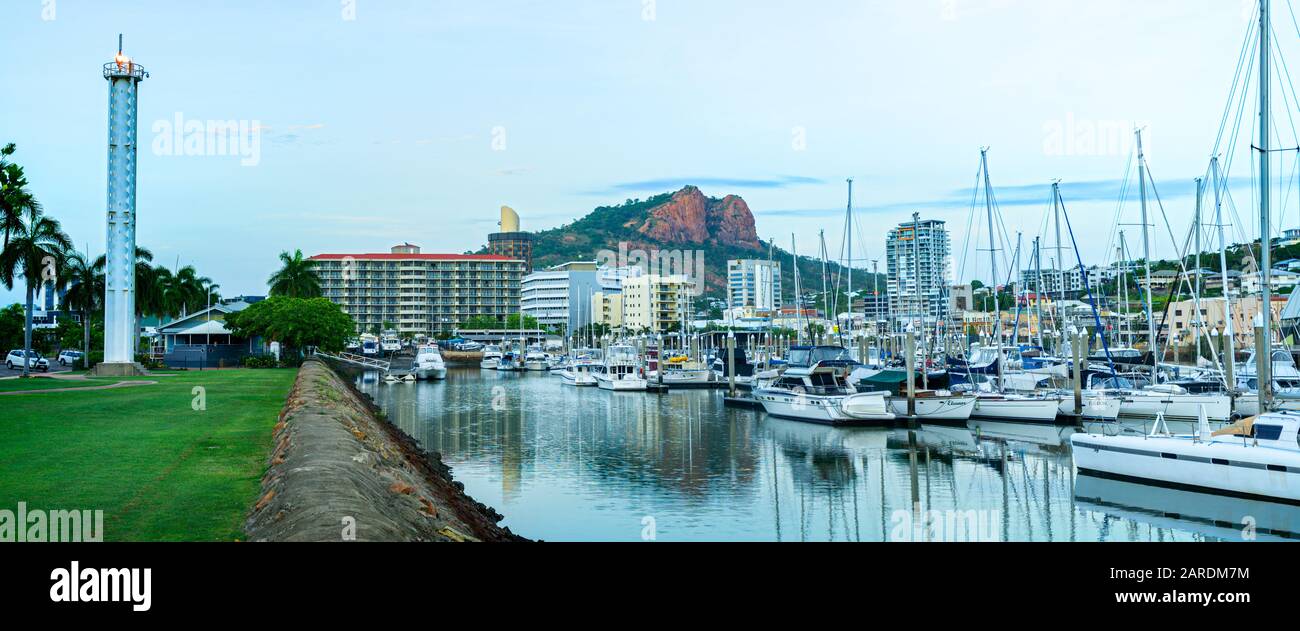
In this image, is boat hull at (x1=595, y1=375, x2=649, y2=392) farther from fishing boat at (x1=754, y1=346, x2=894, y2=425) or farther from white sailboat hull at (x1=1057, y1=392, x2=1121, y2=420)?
white sailboat hull at (x1=1057, y1=392, x2=1121, y2=420)

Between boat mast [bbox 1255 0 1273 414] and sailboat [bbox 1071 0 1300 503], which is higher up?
boat mast [bbox 1255 0 1273 414]

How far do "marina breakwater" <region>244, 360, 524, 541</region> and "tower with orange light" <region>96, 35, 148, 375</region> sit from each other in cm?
3350

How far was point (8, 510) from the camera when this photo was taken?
15031 millimetres

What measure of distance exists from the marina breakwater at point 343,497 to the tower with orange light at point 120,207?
110 ft

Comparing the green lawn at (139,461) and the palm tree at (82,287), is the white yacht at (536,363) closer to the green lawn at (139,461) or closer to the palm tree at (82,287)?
the palm tree at (82,287)

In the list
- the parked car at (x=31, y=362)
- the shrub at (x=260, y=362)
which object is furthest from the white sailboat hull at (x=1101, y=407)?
the parked car at (x=31, y=362)

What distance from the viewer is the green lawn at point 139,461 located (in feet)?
48.5

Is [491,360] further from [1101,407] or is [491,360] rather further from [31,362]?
[1101,407]

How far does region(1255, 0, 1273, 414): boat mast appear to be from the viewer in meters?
29.6

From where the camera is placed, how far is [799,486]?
33.4 m

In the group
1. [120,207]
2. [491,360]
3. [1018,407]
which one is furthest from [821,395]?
[491,360]

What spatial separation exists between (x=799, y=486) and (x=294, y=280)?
93856 millimetres

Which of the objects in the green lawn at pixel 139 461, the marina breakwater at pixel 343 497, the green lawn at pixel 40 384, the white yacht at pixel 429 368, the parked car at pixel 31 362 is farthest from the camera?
the white yacht at pixel 429 368

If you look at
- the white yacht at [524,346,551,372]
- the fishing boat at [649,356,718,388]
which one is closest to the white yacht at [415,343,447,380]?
the white yacht at [524,346,551,372]
